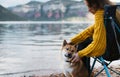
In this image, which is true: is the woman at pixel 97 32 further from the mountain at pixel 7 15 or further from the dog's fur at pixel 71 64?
the mountain at pixel 7 15

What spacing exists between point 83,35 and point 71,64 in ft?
1.44

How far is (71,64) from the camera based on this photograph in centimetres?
612

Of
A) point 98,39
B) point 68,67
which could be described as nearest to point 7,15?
point 68,67

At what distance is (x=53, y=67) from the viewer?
32.4 ft

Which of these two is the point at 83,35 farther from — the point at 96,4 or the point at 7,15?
the point at 7,15

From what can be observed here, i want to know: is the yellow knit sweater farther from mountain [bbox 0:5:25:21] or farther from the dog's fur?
mountain [bbox 0:5:25:21]

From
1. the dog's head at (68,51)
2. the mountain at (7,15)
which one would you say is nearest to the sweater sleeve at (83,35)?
the dog's head at (68,51)

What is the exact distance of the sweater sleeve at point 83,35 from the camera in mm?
5914

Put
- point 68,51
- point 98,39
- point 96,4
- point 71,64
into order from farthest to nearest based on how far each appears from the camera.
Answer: point 71,64, point 68,51, point 96,4, point 98,39

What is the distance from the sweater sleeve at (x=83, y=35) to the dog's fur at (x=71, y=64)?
0.29 feet

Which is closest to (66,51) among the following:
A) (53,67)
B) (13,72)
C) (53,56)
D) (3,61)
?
(13,72)

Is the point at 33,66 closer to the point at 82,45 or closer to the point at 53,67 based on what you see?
the point at 53,67

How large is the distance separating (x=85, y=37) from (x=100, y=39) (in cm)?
84

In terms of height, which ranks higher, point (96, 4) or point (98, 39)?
point (96, 4)
